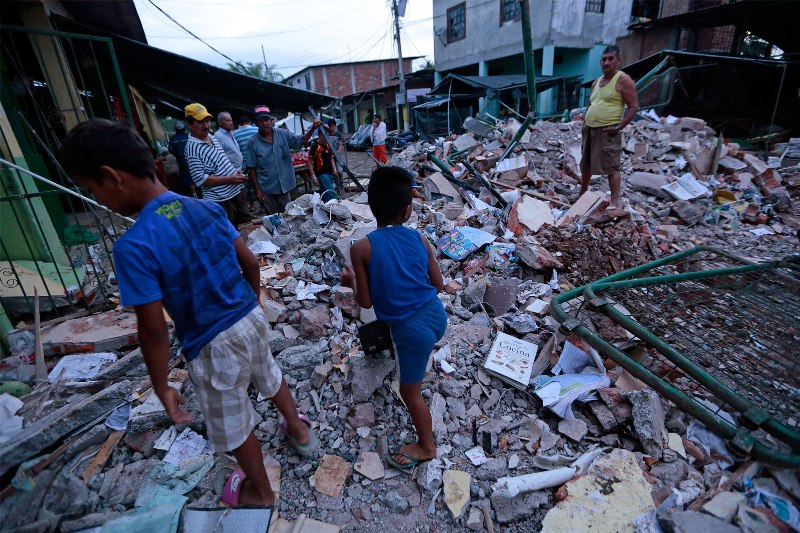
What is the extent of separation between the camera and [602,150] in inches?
177

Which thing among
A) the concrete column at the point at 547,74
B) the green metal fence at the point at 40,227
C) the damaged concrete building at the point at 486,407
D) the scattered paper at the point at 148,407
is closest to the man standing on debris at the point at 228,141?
the green metal fence at the point at 40,227

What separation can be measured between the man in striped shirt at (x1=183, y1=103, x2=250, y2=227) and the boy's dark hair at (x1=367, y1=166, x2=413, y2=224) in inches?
114

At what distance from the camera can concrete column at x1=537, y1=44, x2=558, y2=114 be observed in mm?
17672

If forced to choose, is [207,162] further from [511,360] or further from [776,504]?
[776,504]

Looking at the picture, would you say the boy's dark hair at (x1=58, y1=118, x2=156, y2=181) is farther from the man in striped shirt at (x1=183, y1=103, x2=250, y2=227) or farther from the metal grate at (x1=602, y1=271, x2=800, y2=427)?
the man in striped shirt at (x1=183, y1=103, x2=250, y2=227)

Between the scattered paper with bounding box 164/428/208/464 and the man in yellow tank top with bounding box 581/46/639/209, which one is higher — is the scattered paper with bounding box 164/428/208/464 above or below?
below

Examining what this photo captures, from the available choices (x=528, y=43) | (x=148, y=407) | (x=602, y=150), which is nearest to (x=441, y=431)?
(x=148, y=407)

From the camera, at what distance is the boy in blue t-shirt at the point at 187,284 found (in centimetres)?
119

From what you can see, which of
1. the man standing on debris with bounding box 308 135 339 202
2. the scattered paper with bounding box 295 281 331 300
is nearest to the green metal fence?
the scattered paper with bounding box 295 281 331 300

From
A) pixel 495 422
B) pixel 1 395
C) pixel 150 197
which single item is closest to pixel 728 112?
pixel 495 422

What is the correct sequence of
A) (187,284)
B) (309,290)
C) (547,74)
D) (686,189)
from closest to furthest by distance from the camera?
1. (187,284)
2. (309,290)
3. (686,189)
4. (547,74)

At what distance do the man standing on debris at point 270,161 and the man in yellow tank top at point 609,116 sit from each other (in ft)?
12.6

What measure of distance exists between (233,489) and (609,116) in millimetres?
4971

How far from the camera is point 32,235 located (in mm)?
3494
